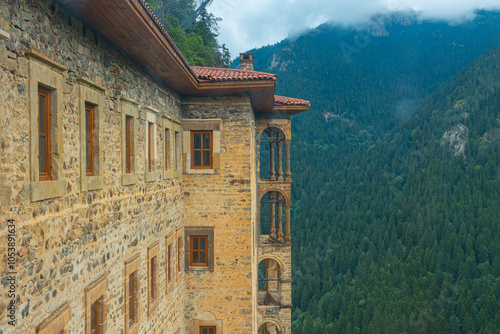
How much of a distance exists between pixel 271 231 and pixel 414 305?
153ft

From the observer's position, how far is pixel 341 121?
14588cm

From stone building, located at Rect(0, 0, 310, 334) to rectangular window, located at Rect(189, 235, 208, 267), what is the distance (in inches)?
1.3

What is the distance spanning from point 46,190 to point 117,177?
94.8 inches

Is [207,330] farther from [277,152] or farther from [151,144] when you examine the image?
[277,152]

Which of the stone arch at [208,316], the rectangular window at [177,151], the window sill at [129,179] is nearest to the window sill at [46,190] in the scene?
the window sill at [129,179]

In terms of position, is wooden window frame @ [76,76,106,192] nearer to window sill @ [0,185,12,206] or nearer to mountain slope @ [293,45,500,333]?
window sill @ [0,185,12,206]

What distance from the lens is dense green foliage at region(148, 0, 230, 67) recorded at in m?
28.5

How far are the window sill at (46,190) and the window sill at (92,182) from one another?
619mm

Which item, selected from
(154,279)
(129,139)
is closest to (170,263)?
(154,279)

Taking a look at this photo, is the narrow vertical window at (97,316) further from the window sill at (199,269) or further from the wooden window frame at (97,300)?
the window sill at (199,269)

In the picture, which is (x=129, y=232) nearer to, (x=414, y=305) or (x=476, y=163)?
(x=414, y=305)

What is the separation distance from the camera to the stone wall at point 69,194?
14.2ft

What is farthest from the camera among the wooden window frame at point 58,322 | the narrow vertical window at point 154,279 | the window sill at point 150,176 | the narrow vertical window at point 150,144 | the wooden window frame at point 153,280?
the narrow vertical window at point 154,279

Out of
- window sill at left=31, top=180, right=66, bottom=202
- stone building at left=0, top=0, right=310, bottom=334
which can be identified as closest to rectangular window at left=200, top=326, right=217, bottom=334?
stone building at left=0, top=0, right=310, bottom=334
